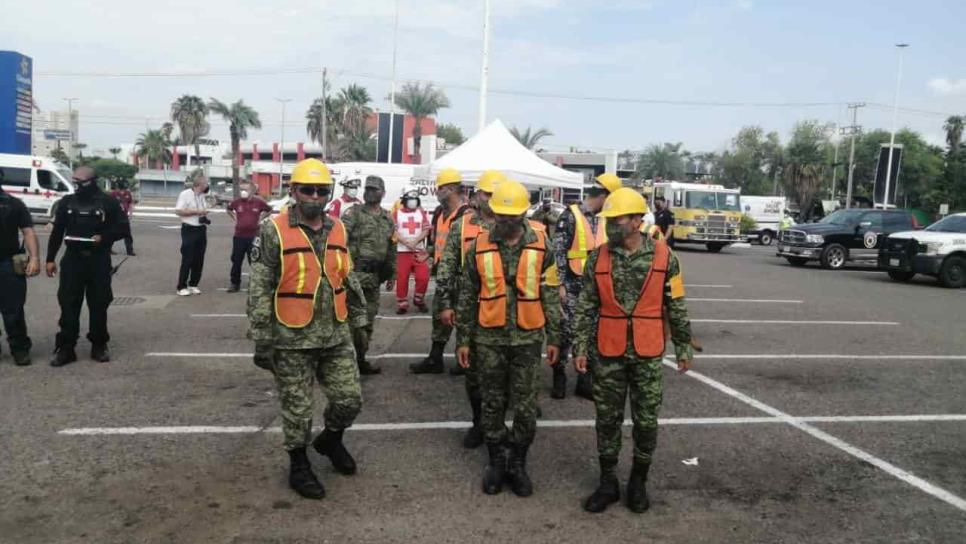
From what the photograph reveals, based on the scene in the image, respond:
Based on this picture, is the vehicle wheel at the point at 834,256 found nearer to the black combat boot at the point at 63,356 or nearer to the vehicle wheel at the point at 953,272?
the vehicle wheel at the point at 953,272

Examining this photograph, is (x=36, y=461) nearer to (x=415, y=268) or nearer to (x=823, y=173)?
(x=415, y=268)

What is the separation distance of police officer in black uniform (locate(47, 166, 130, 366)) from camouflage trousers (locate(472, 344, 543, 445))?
4.70 meters

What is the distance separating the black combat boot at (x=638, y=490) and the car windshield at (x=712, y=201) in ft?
79.9

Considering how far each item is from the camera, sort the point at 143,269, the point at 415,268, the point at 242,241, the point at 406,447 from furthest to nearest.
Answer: the point at 143,269, the point at 242,241, the point at 415,268, the point at 406,447

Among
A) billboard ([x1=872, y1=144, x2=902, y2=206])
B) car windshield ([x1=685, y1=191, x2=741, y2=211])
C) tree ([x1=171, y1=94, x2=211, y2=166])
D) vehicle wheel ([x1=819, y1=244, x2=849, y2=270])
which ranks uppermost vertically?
tree ([x1=171, y1=94, x2=211, y2=166])

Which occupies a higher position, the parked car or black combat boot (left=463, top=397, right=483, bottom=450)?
the parked car

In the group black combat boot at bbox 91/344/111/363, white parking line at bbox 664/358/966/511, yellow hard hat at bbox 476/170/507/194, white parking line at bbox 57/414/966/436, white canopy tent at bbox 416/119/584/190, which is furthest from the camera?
white canopy tent at bbox 416/119/584/190

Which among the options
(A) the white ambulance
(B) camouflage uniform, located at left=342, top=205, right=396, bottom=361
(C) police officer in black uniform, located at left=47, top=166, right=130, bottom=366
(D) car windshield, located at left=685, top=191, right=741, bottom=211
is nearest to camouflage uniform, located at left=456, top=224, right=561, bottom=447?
(B) camouflage uniform, located at left=342, top=205, right=396, bottom=361

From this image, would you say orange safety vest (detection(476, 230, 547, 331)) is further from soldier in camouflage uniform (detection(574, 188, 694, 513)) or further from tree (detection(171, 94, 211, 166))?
tree (detection(171, 94, 211, 166))

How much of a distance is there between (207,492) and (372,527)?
1.09 meters

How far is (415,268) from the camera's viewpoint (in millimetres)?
10484

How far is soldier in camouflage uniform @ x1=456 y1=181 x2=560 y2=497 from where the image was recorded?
14.7 ft

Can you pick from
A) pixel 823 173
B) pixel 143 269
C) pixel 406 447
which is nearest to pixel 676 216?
pixel 143 269

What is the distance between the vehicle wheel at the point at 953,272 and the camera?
54.9 feet
